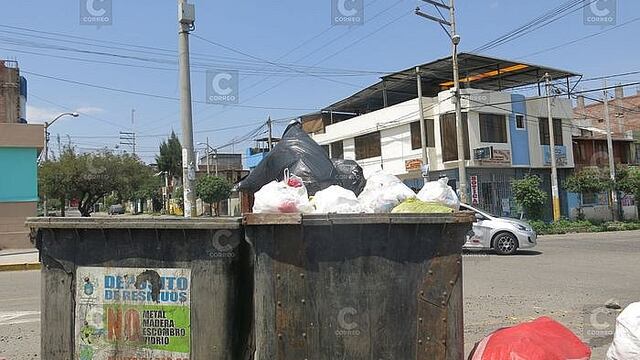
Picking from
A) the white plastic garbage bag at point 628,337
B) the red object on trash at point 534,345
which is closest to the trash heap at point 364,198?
the red object on trash at point 534,345

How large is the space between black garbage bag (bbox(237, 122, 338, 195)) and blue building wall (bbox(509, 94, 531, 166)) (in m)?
27.2

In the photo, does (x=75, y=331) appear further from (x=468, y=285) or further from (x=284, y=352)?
(x=468, y=285)

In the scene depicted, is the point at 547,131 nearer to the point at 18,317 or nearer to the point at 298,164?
the point at 298,164

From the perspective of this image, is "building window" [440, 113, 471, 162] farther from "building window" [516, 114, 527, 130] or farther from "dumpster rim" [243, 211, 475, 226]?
"dumpster rim" [243, 211, 475, 226]

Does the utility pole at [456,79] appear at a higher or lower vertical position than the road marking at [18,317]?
higher

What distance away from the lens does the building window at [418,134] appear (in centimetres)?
3142

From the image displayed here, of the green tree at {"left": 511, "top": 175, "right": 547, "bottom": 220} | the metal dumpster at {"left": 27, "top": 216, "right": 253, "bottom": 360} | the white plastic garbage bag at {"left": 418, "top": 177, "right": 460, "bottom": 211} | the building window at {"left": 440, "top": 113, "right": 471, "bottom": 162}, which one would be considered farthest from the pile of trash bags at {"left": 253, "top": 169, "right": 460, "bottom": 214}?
the building window at {"left": 440, "top": 113, "right": 471, "bottom": 162}

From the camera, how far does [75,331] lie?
358cm

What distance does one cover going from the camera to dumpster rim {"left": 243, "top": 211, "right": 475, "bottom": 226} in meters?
3.36

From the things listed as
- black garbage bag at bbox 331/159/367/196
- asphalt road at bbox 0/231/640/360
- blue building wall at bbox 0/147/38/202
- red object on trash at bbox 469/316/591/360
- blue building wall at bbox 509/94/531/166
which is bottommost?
asphalt road at bbox 0/231/640/360

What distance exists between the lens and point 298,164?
5438mm

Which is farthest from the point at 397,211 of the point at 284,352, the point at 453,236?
the point at 284,352

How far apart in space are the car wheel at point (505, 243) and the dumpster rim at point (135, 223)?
1245 centimetres

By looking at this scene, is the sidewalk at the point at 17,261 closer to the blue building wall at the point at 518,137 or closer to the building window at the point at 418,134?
the building window at the point at 418,134
